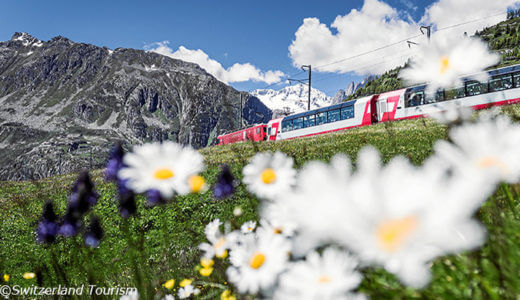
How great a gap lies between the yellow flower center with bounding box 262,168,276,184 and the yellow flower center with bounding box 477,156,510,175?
818 millimetres

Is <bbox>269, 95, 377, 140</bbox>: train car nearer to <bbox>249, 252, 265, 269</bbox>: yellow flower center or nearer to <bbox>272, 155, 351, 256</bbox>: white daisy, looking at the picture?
<bbox>249, 252, 265, 269</bbox>: yellow flower center

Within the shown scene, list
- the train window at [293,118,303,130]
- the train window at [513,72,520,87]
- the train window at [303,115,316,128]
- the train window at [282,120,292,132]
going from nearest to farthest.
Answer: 1. the train window at [513,72,520,87]
2. the train window at [303,115,316,128]
3. the train window at [293,118,303,130]
4. the train window at [282,120,292,132]

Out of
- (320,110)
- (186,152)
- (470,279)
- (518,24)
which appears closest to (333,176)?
(186,152)

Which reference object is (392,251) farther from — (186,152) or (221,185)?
(221,185)

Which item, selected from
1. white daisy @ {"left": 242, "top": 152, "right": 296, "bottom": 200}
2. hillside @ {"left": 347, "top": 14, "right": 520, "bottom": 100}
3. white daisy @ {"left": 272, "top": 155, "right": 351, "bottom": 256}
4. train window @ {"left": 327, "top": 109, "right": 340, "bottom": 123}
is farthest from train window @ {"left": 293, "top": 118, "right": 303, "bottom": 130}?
hillside @ {"left": 347, "top": 14, "right": 520, "bottom": 100}

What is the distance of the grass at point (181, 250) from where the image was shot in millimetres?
1160

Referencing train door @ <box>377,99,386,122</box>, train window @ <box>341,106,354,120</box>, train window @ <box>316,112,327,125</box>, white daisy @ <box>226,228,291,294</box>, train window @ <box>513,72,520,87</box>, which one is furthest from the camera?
train window @ <box>316,112,327,125</box>

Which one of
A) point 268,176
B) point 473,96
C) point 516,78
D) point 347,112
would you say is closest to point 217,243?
point 268,176

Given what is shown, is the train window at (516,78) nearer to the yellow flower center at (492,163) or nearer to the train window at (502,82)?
the train window at (502,82)

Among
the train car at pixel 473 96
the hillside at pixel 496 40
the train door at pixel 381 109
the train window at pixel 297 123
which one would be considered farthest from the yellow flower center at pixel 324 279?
the hillside at pixel 496 40

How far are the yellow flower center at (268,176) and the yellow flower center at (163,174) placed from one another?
38cm

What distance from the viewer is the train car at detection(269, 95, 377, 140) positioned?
2852 cm

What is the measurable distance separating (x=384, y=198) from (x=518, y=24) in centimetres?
20304

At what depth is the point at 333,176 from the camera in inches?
23.0
